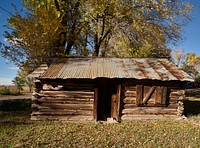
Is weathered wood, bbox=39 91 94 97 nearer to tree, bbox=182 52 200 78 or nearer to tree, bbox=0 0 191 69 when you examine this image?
tree, bbox=0 0 191 69

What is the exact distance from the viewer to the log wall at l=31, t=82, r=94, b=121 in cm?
1065

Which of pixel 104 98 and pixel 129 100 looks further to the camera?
pixel 104 98

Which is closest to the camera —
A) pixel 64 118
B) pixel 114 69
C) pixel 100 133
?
pixel 100 133

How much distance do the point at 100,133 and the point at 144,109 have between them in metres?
3.64

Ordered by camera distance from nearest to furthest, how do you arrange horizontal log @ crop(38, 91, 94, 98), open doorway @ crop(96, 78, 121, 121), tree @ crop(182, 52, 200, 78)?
horizontal log @ crop(38, 91, 94, 98), open doorway @ crop(96, 78, 121, 121), tree @ crop(182, 52, 200, 78)

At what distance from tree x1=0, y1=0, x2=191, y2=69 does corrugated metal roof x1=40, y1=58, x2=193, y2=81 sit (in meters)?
2.26

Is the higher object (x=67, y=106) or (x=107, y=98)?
(x=107, y=98)

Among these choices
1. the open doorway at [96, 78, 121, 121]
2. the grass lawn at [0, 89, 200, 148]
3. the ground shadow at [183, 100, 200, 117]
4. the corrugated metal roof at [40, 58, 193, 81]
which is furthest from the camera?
the ground shadow at [183, 100, 200, 117]

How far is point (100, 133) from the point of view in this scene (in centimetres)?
834

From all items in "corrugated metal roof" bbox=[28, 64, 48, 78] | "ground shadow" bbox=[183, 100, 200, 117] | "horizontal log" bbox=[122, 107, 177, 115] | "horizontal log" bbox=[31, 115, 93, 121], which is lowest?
"horizontal log" bbox=[31, 115, 93, 121]

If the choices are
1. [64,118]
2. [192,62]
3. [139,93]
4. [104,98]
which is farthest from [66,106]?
[192,62]

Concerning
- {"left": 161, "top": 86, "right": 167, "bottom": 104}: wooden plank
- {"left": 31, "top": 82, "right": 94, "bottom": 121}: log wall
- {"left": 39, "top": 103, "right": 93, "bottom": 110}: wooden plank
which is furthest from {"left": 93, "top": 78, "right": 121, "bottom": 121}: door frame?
{"left": 161, "top": 86, "right": 167, "bottom": 104}: wooden plank

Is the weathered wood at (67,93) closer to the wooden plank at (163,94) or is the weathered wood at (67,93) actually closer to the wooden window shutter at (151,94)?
the wooden window shutter at (151,94)

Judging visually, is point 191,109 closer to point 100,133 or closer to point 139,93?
point 139,93
